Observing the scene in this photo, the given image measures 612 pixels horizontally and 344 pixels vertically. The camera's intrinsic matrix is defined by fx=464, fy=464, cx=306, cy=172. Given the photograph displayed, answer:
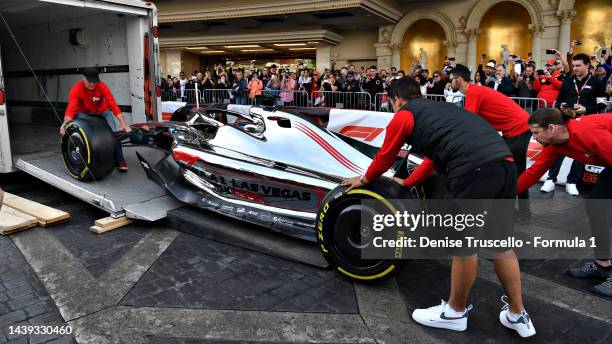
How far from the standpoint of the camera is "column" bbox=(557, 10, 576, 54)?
1683cm

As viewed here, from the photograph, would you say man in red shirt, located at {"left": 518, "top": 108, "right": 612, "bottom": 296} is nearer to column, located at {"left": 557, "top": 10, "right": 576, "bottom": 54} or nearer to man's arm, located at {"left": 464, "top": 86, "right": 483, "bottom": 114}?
man's arm, located at {"left": 464, "top": 86, "right": 483, "bottom": 114}

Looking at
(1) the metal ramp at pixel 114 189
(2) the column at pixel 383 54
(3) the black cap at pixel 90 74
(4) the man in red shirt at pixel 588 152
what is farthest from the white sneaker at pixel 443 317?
(2) the column at pixel 383 54

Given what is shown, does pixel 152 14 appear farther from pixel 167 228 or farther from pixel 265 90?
pixel 265 90

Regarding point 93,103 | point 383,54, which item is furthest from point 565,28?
point 93,103

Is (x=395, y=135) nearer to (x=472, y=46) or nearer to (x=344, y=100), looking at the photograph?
(x=344, y=100)

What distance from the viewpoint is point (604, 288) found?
3.68 metres

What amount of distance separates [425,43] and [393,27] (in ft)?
5.44

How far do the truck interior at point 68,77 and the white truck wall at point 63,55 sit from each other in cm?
2

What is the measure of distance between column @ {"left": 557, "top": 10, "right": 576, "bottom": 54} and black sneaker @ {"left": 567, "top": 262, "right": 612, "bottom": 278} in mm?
15521

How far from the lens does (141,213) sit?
16.9ft

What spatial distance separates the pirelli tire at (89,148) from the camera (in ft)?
18.5

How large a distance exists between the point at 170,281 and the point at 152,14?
4.30m

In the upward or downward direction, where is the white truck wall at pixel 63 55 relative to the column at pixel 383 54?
downward

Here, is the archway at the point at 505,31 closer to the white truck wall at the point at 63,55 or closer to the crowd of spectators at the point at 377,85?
the crowd of spectators at the point at 377,85
